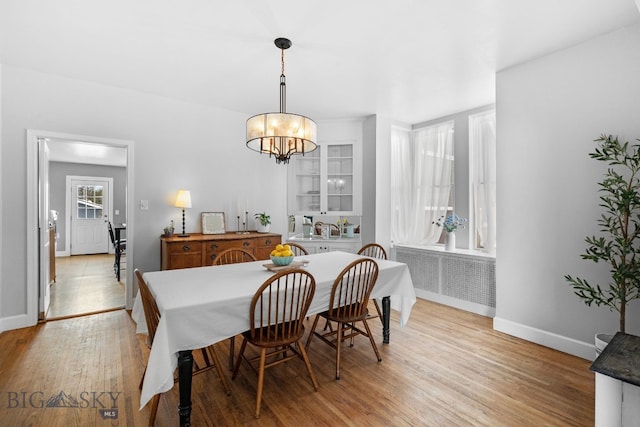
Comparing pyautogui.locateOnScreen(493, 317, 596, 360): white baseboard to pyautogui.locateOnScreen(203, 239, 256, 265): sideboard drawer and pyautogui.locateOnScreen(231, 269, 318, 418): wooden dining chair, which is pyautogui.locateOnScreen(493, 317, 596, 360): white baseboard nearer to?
pyautogui.locateOnScreen(231, 269, 318, 418): wooden dining chair

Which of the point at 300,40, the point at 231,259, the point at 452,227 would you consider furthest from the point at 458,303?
the point at 300,40

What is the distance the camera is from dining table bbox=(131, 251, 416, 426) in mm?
1660

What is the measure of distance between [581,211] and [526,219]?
0.44m

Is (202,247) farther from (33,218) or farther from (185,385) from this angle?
(185,385)

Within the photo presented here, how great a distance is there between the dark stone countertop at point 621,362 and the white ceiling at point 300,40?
A: 2.20 meters

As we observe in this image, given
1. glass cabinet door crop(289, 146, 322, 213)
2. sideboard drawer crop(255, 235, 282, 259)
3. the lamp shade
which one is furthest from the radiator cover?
the lamp shade

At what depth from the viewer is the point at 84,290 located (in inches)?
185

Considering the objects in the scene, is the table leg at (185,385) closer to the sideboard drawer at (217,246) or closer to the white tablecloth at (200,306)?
the white tablecloth at (200,306)

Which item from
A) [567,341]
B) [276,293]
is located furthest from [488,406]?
[276,293]

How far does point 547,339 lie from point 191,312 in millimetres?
3154

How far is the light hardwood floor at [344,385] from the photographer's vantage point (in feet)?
6.27

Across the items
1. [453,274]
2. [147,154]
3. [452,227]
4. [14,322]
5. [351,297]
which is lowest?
[14,322]

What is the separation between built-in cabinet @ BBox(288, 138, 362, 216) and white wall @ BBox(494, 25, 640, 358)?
2110mm

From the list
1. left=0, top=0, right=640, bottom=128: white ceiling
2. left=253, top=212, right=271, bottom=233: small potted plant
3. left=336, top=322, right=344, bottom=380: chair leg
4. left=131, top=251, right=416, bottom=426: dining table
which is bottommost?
left=336, top=322, right=344, bottom=380: chair leg
